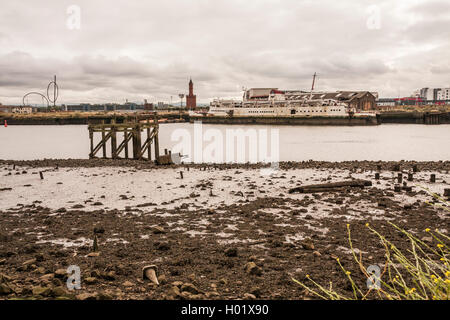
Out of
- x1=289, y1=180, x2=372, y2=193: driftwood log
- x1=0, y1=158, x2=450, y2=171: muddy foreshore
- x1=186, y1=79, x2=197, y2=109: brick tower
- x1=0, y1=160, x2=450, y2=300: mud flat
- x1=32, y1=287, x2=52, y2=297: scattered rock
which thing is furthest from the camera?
x1=186, y1=79, x2=197, y2=109: brick tower

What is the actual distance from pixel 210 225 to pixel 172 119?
120362 mm

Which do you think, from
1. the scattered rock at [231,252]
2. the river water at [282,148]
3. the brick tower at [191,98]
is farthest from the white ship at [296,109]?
the scattered rock at [231,252]

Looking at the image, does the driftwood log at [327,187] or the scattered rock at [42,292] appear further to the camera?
the driftwood log at [327,187]

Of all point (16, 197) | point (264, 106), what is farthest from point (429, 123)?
point (16, 197)

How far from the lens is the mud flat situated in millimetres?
5961

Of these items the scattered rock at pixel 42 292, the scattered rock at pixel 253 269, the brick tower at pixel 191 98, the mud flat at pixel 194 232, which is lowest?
the mud flat at pixel 194 232

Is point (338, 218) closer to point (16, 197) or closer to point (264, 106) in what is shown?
point (16, 197)

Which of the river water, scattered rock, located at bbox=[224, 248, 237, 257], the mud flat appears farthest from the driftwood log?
the river water

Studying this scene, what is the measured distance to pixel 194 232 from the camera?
9664 mm

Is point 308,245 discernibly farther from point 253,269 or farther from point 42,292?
point 42,292

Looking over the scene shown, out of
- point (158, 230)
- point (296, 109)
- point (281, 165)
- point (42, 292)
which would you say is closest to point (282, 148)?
point (281, 165)

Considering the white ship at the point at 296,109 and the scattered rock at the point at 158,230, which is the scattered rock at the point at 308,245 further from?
the white ship at the point at 296,109

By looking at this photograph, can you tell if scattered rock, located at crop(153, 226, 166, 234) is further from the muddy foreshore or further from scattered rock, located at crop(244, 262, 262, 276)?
the muddy foreshore

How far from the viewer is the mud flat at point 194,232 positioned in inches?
235
